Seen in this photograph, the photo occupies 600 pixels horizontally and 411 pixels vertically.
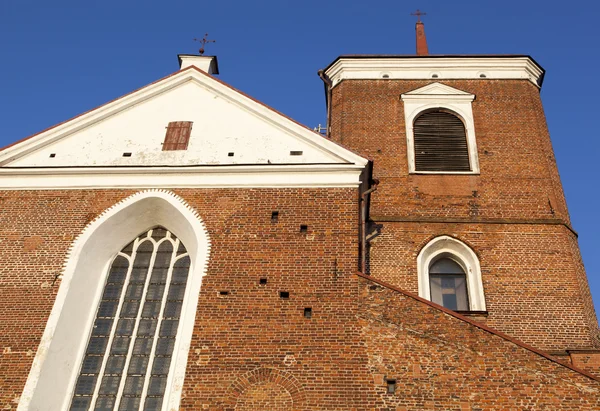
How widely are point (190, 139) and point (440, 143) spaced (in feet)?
24.5

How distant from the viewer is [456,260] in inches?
592

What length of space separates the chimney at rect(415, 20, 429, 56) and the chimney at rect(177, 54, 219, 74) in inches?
368

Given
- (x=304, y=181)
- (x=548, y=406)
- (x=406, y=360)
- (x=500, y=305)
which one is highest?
(x=304, y=181)

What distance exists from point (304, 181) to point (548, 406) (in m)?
5.34

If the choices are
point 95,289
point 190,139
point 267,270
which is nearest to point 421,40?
point 190,139

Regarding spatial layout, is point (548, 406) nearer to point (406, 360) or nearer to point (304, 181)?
point (406, 360)

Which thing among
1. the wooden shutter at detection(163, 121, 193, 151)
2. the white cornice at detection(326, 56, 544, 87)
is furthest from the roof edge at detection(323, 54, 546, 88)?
the wooden shutter at detection(163, 121, 193, 151)

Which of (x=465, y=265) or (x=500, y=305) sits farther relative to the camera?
(x=465, y=265)

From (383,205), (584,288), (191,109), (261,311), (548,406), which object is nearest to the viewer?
(548,406)

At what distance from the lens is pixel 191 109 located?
13141 mm

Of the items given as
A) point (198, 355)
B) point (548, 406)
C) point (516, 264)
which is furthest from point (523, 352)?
point (516, 264)

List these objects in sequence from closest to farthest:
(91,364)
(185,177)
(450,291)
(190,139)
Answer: (91,364), (185,177), (190,139), (450,291)

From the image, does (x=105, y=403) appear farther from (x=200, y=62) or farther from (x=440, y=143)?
(x=440, y=143)

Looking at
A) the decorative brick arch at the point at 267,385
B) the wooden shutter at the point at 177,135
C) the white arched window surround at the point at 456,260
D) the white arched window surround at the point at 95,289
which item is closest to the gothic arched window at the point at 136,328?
the white arched window surround at the point at 95,289
